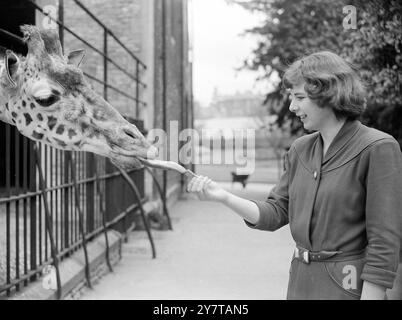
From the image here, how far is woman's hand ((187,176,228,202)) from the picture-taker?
174 centimetres

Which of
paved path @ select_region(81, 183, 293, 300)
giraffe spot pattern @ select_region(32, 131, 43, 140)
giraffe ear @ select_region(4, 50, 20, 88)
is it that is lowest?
paved path @ select_region(81, 183, 293, 300)

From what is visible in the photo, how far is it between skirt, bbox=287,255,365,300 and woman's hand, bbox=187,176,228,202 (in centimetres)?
40

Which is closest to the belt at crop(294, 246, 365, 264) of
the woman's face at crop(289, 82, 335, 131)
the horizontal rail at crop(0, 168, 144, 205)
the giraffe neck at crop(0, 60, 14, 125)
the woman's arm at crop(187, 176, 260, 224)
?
the woman's arm at crop(187, 176, 260, 224)

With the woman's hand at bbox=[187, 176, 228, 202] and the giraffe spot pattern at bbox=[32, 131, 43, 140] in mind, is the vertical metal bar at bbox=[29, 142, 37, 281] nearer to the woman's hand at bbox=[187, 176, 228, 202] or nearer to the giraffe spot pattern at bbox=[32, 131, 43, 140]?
the giraffe spot pattern at bbox=[32, 131, 43, 140]

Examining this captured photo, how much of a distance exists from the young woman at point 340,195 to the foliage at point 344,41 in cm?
50

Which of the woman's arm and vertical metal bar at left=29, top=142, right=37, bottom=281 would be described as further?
vertical metal bar at left=29, top=142, right=37, bottom=281

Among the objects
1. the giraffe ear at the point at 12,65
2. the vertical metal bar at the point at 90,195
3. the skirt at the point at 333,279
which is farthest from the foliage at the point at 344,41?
the vertical metal bar at the point at 90,195

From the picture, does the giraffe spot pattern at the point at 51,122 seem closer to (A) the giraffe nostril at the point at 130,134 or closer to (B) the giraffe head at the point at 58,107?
(B) the giraffe head at the point at 58,107

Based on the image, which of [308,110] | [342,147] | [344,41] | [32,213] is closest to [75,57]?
[308,110]

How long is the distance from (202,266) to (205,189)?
4.67m

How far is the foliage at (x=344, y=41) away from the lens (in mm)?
5930

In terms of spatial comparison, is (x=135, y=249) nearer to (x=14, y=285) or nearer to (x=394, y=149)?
(x=14, y=285)
